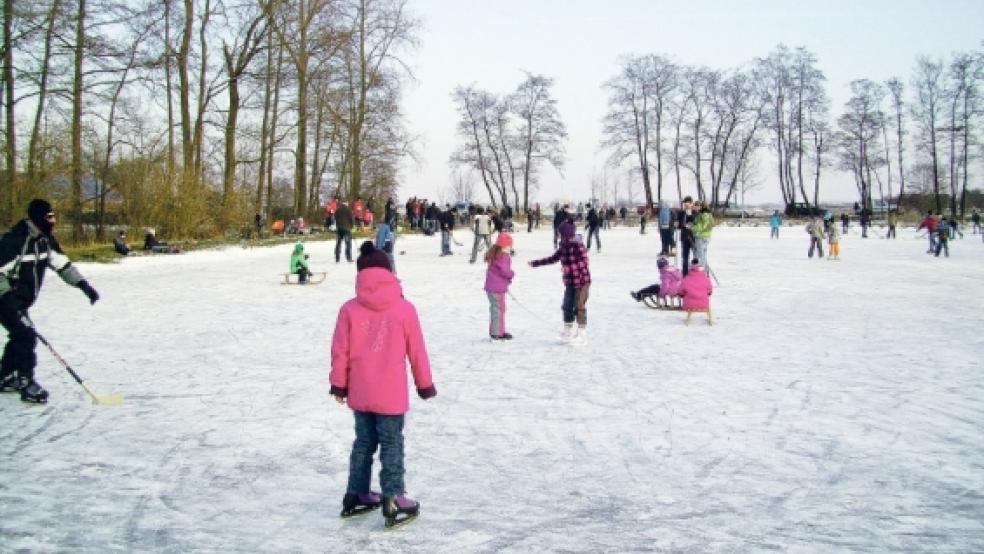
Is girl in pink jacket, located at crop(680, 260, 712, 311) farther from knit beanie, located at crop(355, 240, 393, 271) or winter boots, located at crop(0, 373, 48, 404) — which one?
winter boots, located at crop(0, 373, 48, 404)

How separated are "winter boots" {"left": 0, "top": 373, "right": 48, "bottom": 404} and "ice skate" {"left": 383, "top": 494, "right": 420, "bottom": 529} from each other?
3624 mm

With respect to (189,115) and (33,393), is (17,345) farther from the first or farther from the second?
(189,115)

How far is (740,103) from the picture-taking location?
176 ft

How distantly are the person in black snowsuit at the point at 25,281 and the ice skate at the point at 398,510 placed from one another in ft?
10.9

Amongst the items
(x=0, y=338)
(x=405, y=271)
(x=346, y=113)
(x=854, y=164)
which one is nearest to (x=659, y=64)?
(x=854, y=164)

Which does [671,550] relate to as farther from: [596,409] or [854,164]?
[854,164]

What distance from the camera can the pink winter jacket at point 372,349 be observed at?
3.59 meters

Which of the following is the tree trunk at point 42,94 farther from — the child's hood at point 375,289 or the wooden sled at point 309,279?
the child's hood at point 375,289

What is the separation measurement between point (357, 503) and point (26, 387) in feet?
11.7

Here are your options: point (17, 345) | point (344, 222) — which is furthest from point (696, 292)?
point (344, 222)

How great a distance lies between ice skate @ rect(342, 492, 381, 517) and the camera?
12.4 feet

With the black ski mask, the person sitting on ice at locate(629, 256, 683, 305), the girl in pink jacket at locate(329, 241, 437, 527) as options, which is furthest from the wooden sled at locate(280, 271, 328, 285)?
the girl in pink jacket at locate(329, 241, 437, 527)

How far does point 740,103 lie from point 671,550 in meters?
54.7

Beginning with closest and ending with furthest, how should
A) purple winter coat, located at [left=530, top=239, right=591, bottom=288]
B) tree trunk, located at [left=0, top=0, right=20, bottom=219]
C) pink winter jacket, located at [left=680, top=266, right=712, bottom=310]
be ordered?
purple winter coat, located at [left=530, top=239, right=591, bottom=288]
pink winter jacket, located at [left=680, top=266, right=712, bottom=310]
tree trunk, located at [left=0, top=0, right=20, bottom=219]
